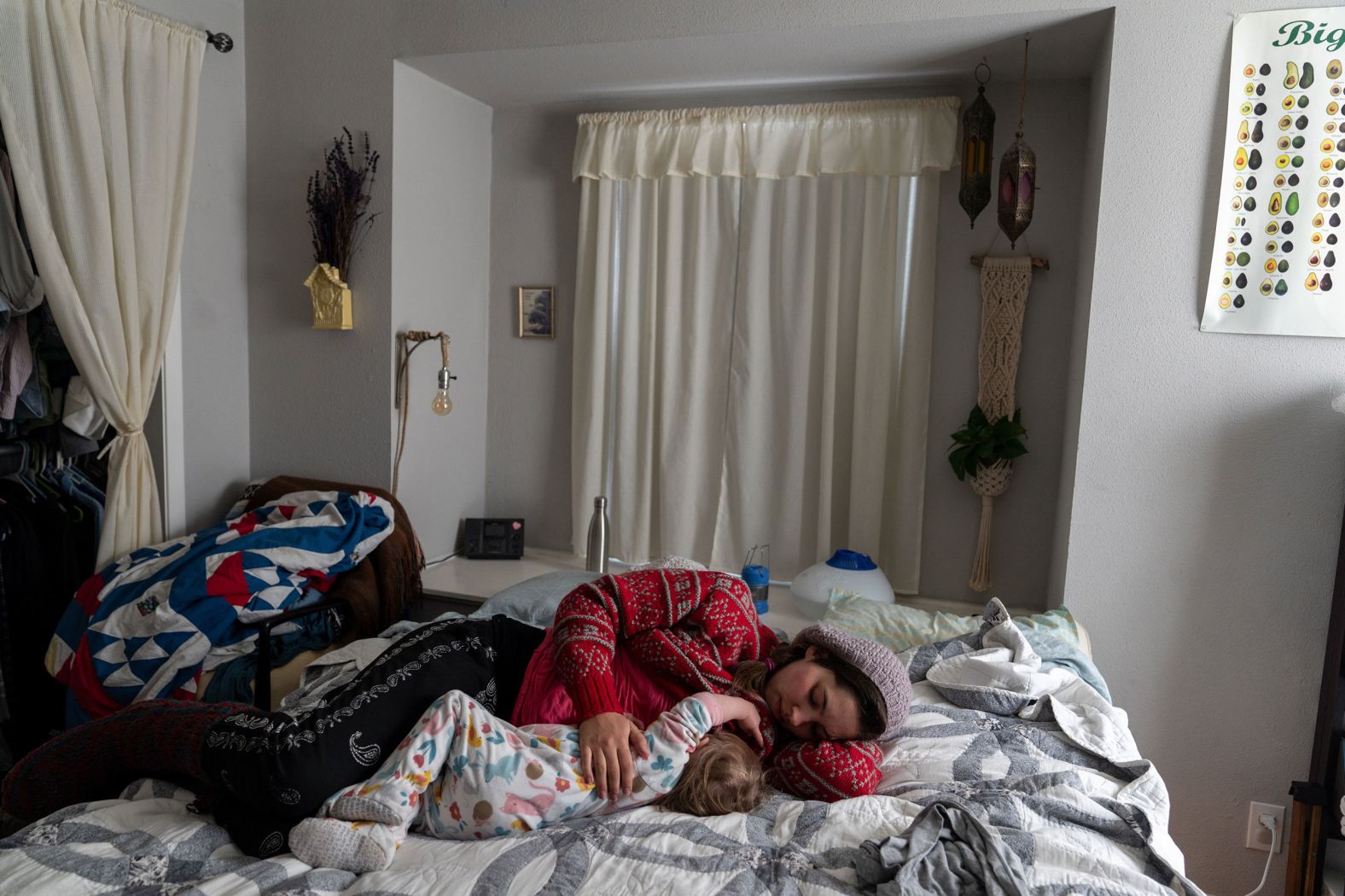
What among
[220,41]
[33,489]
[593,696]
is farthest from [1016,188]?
[33,489]

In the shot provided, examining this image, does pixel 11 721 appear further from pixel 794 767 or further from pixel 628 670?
pixel 794 767

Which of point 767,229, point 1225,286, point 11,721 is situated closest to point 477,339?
point 767,229

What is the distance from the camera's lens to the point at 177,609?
2.42 m

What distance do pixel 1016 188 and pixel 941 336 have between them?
0.55m

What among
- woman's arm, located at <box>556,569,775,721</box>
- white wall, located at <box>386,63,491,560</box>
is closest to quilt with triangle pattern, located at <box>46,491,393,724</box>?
white wall, located at <box>386,63,491,560</box>

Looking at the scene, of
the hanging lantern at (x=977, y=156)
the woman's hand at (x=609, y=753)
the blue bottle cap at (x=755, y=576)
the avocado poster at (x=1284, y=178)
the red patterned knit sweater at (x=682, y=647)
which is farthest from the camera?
the blue bottle cap at (x=755, y=576)

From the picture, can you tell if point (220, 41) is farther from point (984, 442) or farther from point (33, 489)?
point (984, 442)

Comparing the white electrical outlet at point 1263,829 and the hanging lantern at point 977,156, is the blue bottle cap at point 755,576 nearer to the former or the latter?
the hanging lantern at point 977,156

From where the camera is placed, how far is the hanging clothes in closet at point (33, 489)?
2479 mm

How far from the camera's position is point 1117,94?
2213 millimetres

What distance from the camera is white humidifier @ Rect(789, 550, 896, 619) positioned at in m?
2.67

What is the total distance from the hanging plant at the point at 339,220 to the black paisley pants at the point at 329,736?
4.90 feet

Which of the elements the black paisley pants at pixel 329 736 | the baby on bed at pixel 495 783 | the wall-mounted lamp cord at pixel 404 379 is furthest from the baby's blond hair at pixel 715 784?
the wall-mounted lamp cord at pixel 404 379

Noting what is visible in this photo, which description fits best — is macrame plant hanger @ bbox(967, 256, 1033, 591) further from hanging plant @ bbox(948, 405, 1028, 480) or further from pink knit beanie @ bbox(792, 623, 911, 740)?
pink knit beanie @ bbox(792, 623, 911, 740)
